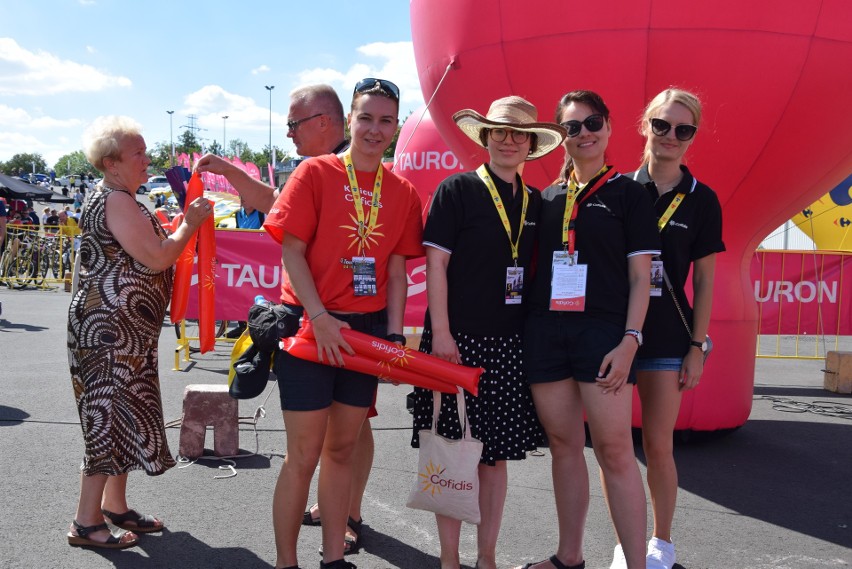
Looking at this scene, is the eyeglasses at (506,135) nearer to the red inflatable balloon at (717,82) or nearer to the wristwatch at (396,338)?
the wristwatch at (396,338)

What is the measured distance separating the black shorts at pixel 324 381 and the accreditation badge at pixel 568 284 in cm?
70

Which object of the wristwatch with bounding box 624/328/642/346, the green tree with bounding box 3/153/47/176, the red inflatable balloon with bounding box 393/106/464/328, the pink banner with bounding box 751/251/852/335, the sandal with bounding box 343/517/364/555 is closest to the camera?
the wristwatch with bounding box 624/328/642/346

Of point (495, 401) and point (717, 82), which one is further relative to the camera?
point (717, 82)

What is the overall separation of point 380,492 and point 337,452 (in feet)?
4.69

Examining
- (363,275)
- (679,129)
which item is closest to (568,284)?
(363,275)

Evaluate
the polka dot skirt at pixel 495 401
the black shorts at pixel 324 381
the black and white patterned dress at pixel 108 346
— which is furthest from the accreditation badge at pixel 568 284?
the black and white patterned dress at pixel 108 346

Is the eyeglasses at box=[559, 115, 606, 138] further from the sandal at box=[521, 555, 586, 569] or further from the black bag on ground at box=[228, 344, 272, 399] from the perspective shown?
the sandal at box=[521, 555, 586, 569]

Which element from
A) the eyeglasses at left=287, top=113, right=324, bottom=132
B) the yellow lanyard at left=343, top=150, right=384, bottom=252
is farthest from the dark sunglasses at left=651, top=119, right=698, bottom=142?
the eyeglasses at left=287, top=113, right=324, bottom=132

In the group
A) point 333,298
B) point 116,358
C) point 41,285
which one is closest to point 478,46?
point 333,298

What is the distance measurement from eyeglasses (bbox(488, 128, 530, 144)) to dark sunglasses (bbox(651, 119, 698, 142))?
64 centimetres

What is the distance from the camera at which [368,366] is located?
2.94 m

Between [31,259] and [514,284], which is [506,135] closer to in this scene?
[514,284]

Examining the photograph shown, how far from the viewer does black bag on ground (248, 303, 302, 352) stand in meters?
2.99

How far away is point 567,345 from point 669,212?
79 cm
